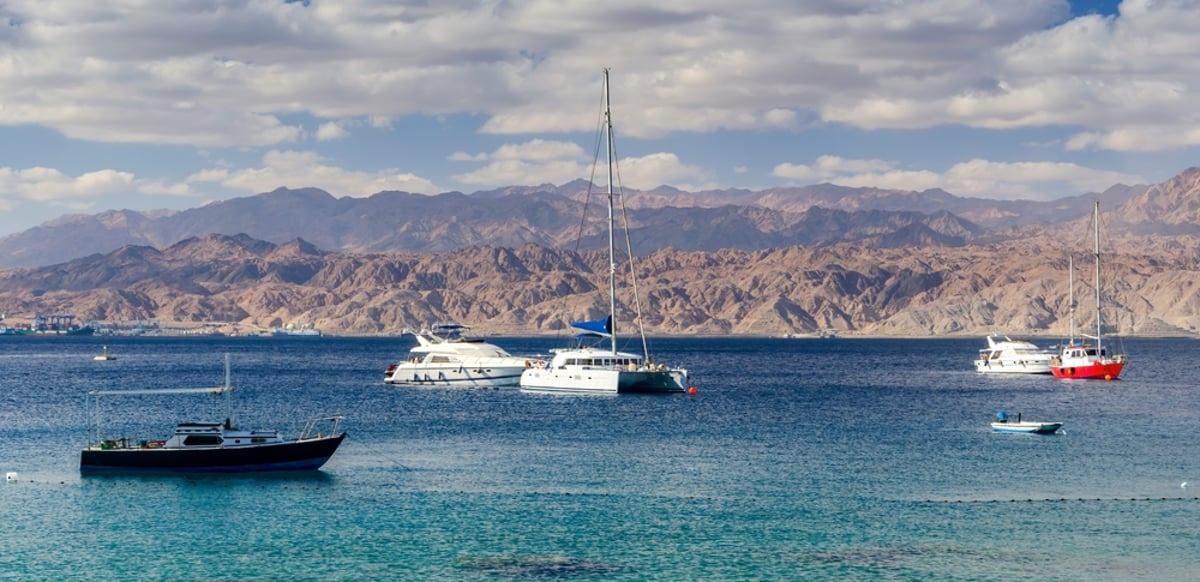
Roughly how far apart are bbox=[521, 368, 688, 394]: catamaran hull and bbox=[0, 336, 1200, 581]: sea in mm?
12852

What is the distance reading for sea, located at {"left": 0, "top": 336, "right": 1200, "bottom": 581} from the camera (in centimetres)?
4581

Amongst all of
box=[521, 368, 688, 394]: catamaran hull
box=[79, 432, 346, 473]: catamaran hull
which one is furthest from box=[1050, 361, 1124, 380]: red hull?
box=[79, 432, 346, 473]: catamaran hull

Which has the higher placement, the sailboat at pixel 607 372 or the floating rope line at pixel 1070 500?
the sailboat at pixel 607 372

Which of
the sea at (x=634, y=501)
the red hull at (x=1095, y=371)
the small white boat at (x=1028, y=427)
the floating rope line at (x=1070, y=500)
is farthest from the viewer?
the red hull at (x=1095, y=371)

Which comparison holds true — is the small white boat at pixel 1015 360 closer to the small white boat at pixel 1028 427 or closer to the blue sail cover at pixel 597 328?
the blue sail cover at pixel 597 328

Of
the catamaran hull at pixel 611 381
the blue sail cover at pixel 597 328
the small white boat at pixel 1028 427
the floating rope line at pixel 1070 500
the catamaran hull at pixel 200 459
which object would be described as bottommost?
the floating rope line at pixel 1070 500

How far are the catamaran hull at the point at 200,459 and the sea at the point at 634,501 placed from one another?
2.01 ft

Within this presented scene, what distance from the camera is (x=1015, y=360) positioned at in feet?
532

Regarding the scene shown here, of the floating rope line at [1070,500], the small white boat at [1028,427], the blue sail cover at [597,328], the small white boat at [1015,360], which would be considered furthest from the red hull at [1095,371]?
the floating rope line at [1070,500]

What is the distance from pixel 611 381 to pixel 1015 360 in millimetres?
66649

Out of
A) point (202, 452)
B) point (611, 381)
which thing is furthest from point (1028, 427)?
point (202, 452)

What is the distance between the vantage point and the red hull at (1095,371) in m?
147

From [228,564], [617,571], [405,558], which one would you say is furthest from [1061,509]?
[228,564]

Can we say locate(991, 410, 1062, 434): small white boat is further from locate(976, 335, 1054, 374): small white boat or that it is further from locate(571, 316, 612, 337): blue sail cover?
locate(976, 335, 1054, 374): small white boat
